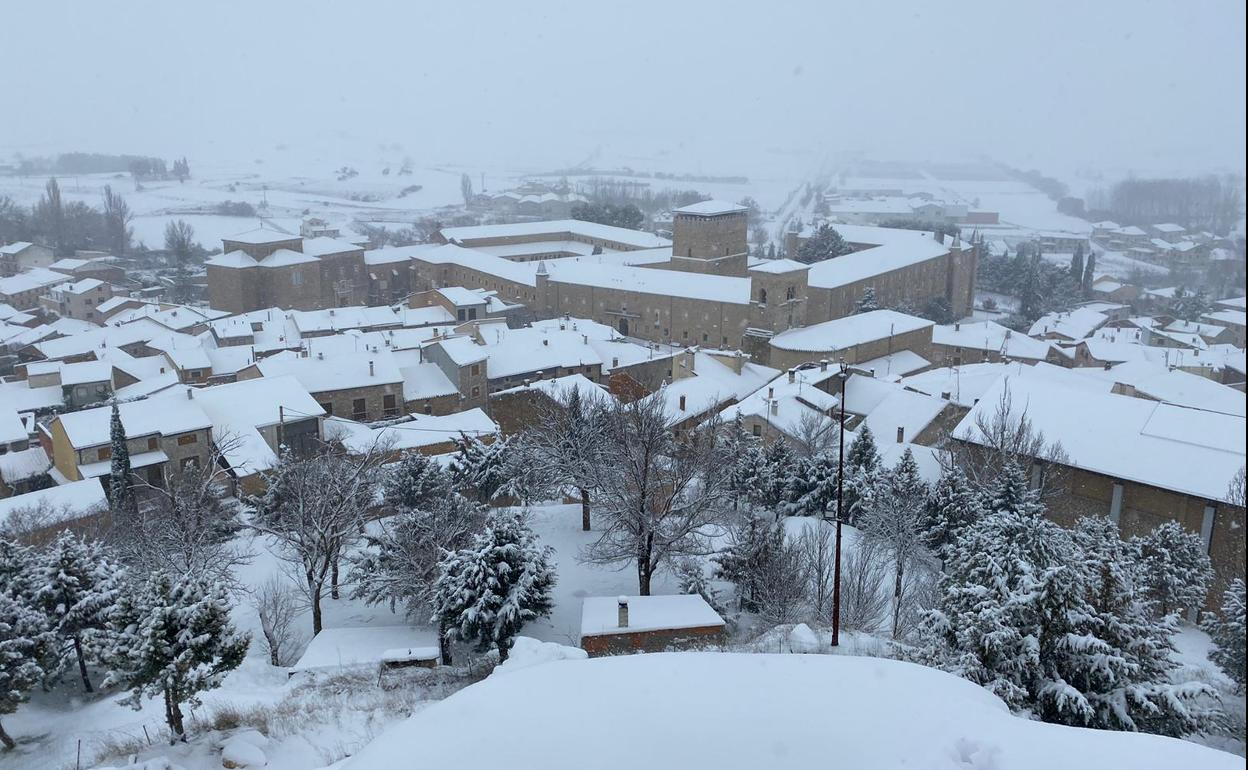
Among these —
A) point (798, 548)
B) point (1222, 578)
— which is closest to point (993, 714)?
point (798, 548)

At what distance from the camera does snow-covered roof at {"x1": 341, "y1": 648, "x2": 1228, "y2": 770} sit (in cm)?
505

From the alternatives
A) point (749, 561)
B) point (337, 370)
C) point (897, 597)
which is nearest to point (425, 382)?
point (337, 370)

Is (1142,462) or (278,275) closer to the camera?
(1142,462)

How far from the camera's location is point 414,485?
1733cm

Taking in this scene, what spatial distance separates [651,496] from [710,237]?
3353 centimetres

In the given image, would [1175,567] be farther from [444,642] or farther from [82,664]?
[82,664]

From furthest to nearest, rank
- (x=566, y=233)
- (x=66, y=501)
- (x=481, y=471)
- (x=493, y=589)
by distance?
1. (x=566, y=233)
2. (x=481, y=471)
3. (x=66, y=501)
4. (x=493, y=589)

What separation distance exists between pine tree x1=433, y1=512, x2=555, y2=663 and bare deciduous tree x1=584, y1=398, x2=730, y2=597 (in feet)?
6.83

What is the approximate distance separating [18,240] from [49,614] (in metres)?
64.1

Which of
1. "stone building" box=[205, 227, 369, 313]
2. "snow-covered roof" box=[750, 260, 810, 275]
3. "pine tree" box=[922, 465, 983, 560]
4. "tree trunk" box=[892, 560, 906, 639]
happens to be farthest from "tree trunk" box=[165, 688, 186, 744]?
"stone building" box=[205, 227, 369, 313]

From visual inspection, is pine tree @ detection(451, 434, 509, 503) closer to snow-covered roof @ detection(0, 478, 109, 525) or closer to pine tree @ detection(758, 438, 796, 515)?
pine tree @ detection(758, 438, 796, 515)

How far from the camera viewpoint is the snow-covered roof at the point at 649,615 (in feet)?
37.6

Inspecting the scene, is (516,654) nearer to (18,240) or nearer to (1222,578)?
(1222,578)

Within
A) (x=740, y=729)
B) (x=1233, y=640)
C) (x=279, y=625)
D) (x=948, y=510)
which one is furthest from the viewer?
(x=948, y=510)
